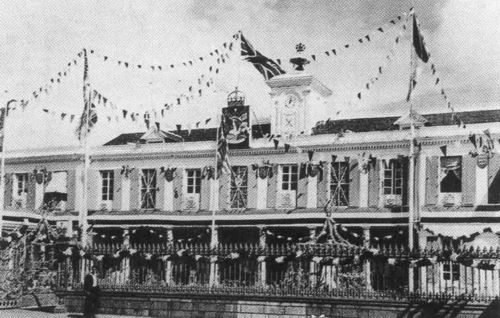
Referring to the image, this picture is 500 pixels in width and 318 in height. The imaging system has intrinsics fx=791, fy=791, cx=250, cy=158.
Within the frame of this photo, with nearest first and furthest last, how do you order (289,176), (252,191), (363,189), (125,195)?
(363,189), (289,176), (252,191), (125,195)

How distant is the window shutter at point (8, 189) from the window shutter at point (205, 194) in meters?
10.1

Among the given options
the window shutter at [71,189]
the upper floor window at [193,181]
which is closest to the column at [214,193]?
the upper floor window at [193,181]

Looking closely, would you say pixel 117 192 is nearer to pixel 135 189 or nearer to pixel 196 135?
pixel 135 189

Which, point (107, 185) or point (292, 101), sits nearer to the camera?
point (292, 101)

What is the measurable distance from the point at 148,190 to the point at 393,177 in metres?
11.2

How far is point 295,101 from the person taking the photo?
3428cm

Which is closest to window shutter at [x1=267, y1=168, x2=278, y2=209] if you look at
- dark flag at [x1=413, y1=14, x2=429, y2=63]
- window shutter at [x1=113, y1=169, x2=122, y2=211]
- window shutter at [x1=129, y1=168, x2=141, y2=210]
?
window shutter at [x1=129, y1=168, x2=141, y2=210]

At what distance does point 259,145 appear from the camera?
33.8m

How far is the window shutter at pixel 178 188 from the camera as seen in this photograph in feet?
114

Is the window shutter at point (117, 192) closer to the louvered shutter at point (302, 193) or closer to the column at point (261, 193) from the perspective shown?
the column at point (261, 193)

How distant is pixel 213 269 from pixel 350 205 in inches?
489

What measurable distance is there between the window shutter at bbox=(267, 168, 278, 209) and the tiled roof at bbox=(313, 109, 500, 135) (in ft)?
9.41

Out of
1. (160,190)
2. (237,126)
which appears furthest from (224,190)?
(160,190)

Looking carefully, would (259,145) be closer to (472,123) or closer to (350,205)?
(350,205)
